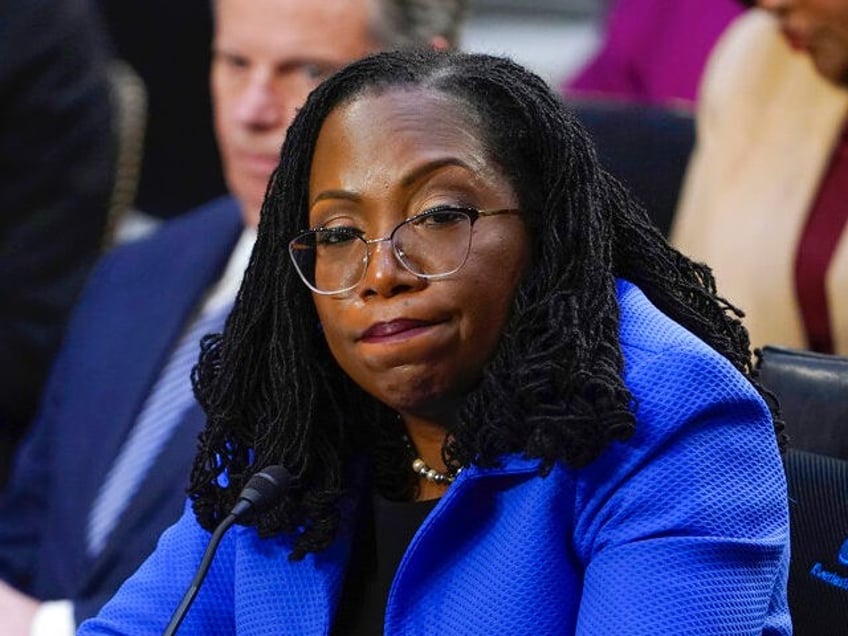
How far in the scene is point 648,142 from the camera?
8.12 ft

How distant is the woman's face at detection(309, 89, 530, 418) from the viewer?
138 centimetres

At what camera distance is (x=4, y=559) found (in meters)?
2.47

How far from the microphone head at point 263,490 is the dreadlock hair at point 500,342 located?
37 mm

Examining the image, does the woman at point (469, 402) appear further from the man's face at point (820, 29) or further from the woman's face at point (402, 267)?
the man's face at point (820, 29)

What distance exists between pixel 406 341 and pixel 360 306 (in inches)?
2.1

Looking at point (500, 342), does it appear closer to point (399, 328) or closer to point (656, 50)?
point (399, 328)

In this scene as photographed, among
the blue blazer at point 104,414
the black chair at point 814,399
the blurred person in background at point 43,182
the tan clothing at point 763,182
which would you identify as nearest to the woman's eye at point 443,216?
the black chair at point 814,399

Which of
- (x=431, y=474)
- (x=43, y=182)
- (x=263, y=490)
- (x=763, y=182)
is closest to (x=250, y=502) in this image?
(x=263, y=490)

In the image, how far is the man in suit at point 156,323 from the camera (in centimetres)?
238

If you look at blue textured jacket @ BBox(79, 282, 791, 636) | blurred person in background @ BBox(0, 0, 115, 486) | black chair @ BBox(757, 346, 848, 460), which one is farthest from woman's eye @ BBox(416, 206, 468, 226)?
blurred person in background @ BBox(0, 0, 115, 486)

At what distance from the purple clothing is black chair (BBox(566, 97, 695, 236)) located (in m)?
0.82

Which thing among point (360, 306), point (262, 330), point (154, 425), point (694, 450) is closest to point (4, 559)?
point (154, 425)

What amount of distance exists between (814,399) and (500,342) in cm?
41

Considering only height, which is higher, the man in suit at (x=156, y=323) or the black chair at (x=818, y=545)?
the black chair at (x=818, y=545)
